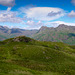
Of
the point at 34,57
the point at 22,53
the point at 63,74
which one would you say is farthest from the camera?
the point at 22,53

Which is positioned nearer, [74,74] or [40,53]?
[74,74]

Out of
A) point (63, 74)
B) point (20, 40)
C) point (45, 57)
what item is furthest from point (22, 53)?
point (20, 40)

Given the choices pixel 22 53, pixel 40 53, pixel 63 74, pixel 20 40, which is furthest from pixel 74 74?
pixel 20 40

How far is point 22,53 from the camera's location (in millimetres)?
99438

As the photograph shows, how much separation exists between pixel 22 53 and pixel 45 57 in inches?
1073

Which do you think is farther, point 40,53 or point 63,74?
point 40,53

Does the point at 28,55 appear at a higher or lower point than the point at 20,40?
lower

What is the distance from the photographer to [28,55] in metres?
95.1

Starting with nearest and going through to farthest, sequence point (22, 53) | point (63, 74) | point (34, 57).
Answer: point (63, 74) < point (34, 57) < point (22, 53)

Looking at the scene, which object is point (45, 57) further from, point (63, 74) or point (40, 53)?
point (63, 74)

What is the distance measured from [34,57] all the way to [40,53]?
1180 centimetres

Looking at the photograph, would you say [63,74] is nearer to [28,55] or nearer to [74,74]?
[74,74]

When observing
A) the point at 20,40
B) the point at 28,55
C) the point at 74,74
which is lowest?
the point at 74,74

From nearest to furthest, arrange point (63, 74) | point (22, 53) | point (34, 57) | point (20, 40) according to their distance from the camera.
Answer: point (63, 74), point (34, 57), point (22, 53), point (20, 40)
